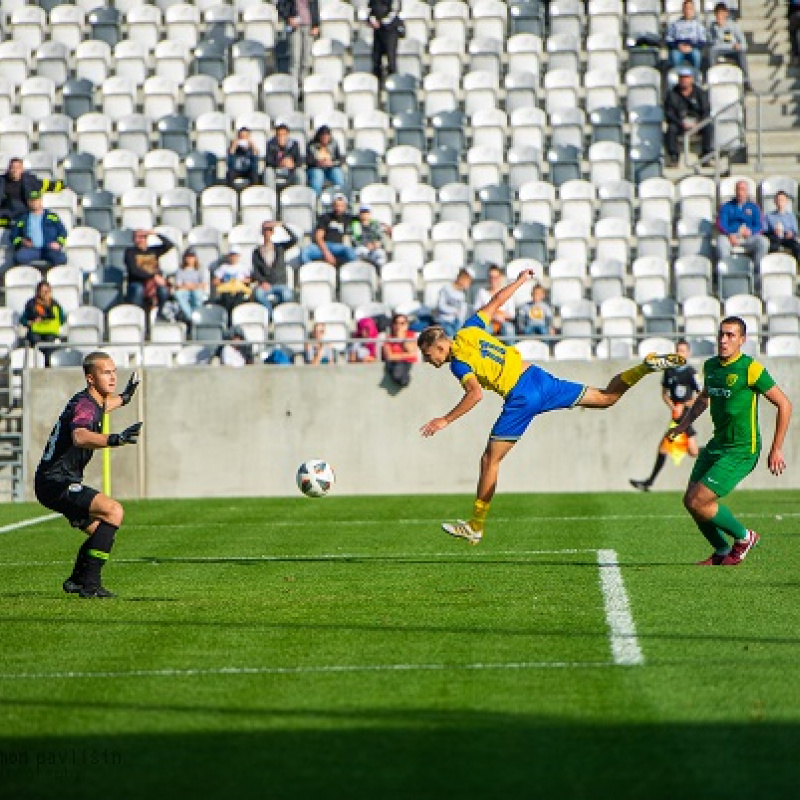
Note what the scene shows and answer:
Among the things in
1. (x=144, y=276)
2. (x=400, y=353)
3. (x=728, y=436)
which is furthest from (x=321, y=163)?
(x=728, y=436)

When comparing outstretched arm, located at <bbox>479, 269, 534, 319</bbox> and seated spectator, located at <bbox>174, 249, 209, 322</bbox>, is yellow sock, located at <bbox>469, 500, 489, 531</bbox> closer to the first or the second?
outstretched arm, located at <bbox>479, 269, 534, 319</bbox>

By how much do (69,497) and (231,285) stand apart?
14547mm

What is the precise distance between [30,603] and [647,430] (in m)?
14.8

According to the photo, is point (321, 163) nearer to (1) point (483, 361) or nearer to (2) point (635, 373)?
(1) point (483, 361)

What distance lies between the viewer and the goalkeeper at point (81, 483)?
39.7ft

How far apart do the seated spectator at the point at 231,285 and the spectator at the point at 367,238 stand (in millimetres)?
2028

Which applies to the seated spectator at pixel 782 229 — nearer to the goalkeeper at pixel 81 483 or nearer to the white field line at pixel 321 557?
the white field line at pixel 321 557

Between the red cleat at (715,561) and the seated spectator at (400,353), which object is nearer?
the red cleat at (715,561)

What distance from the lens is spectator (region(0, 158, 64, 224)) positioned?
28.1 m

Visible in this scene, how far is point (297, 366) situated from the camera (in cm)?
2567

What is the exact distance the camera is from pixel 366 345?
1026 inches

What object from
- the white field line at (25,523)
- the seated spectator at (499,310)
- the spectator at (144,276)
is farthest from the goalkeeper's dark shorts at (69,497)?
the spectator at (144,276)

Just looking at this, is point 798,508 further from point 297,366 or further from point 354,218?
point 354,218

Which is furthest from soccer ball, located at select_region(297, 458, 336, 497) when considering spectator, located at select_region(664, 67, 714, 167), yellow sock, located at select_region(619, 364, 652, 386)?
spectator, located at select_region(664, 67, 714, 167)
